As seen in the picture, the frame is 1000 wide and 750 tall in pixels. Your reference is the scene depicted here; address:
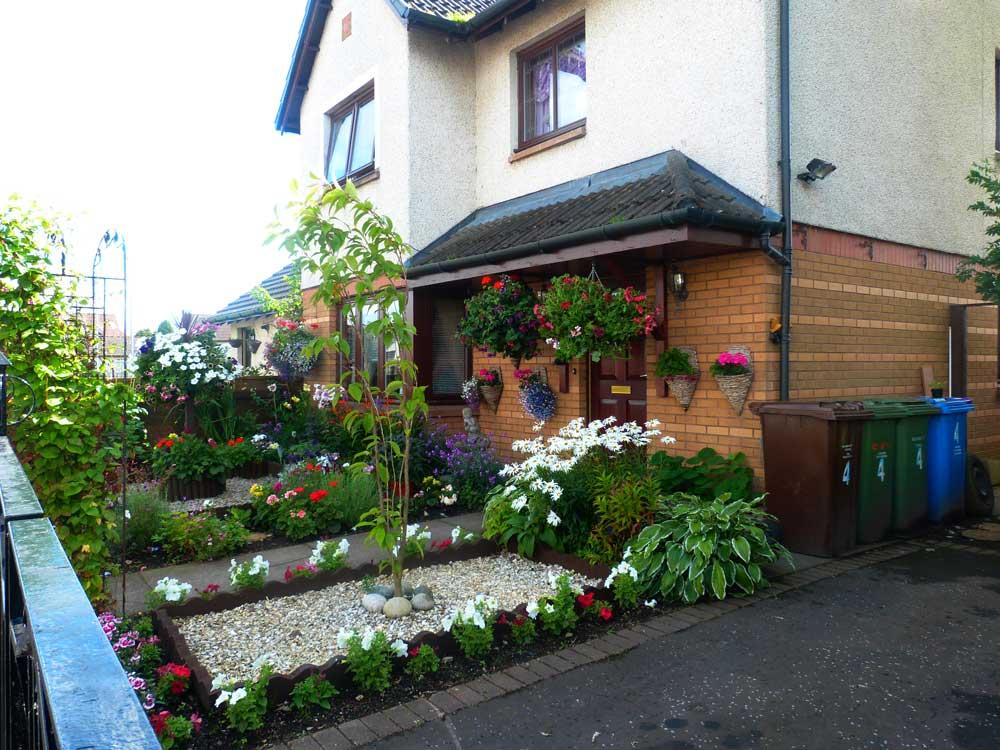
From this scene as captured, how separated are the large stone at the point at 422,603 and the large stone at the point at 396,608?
0.07 m

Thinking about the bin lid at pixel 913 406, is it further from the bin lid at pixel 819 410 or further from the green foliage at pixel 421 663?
the green foliage at pixel 421 663

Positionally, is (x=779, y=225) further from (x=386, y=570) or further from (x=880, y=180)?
(x=386, y=570)

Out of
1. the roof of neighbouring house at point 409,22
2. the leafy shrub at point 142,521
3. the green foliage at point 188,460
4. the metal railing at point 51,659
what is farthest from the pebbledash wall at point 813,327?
the metal railing at point 51,659

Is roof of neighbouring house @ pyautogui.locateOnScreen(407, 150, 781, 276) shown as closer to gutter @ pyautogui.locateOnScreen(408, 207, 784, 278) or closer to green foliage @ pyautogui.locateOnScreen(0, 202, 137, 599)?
gutter @ pyautogui.locateOnScreen(408, 207, 784, 278)

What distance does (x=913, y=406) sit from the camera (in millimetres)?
6594

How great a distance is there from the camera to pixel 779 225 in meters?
6.33

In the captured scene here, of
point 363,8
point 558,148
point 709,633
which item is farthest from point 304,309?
point 709,633

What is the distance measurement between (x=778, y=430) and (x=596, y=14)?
16.9 feet

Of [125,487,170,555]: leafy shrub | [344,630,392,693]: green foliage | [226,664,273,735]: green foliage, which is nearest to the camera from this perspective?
[226,664,273,735]: green foliage

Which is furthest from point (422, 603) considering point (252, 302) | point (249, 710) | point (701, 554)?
point (252, 302)

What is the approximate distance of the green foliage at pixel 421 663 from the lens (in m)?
3.66

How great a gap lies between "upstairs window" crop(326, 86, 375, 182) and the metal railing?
9.80 metres

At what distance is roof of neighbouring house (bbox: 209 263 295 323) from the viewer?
1608cm

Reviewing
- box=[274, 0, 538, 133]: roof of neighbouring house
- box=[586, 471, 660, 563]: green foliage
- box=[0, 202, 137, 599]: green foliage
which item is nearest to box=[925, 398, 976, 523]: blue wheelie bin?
box=[586, 471, 660, 563]: green foliage
